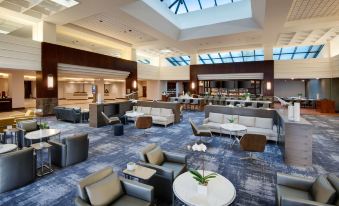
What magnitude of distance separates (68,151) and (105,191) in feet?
8.46

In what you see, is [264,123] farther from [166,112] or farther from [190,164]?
[166,112]

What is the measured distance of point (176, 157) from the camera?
347 cm

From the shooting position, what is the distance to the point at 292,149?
176 inches

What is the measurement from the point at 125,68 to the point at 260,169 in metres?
13.6

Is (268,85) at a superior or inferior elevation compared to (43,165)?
superior

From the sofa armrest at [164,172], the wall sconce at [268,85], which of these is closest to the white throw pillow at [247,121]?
the sofa armrest at [164,172]

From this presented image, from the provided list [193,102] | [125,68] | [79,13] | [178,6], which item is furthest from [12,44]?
[193,102]

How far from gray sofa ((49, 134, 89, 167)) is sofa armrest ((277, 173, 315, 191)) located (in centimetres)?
423

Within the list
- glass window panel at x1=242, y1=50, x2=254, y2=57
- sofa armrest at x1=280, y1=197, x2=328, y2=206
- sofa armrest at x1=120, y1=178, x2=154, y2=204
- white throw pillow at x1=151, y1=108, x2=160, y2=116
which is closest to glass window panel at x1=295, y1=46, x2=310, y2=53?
glass window panel at x1=242, y1=50, x2=254, y2=57

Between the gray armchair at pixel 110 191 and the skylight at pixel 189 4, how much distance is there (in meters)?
10.6

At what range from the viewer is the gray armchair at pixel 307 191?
2.03m

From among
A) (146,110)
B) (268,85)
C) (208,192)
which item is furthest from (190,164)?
Result: (268,85)

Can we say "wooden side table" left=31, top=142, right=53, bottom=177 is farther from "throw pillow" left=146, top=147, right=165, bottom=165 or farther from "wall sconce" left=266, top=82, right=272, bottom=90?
"wall sconce" left=266, top=82, right=272, bottom=90

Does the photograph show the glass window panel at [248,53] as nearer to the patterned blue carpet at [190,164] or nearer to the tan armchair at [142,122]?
the patterned blue carpet at [190,164]
